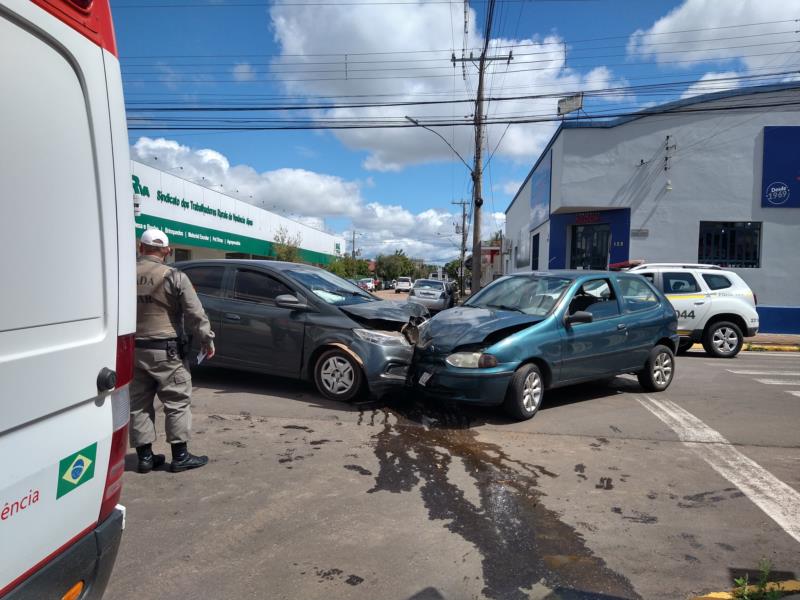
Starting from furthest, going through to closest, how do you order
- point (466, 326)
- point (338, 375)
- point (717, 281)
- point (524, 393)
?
point (717, 281) < point (338, 375) < point (466, 326) < point (524, 393)

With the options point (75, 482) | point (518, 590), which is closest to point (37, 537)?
point (75, 482)

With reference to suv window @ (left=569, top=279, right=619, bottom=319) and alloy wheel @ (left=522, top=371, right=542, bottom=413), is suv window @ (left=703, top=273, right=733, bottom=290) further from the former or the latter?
alloy wheel @ (left=522, top=371, right=542, bottom=413)

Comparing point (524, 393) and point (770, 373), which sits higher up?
point (524, 393)

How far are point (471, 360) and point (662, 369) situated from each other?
349 centimetres

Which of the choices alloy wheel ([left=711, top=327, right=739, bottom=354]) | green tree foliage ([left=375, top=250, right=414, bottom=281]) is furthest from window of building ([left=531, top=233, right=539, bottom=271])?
green tree foliage ([left=375, top=250, right=414, bottom=281])

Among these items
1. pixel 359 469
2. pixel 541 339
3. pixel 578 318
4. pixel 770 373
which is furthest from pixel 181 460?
pixel 770 373

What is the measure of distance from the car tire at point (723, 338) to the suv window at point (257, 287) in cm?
923

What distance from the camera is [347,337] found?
618cm

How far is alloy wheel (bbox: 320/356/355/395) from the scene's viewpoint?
6.23m

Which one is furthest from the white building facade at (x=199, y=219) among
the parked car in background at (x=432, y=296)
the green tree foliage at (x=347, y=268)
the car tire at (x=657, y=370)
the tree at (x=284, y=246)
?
the car tire at (x=657, y=370)

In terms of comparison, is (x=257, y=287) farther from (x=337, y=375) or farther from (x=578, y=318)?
(x=578, y=318)

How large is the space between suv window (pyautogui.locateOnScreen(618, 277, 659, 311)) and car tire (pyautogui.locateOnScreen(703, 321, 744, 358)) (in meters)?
4.78

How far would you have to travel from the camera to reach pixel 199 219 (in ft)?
94.9

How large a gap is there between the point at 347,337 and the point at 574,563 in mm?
3633
